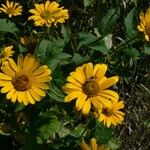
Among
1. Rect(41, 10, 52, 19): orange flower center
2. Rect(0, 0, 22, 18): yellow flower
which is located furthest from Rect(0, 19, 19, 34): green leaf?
Rect(0, 0, 22, 18): yellow flower

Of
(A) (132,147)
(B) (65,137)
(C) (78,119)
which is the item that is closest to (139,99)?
(A) (132,147)

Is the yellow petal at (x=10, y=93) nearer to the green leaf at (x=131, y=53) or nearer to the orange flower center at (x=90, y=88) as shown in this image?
the orange flower center at (x=90, y=88)

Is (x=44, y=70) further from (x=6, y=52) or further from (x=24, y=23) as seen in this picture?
(x=24, y=23)

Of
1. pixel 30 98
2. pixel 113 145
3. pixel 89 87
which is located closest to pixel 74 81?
pixel 89 87

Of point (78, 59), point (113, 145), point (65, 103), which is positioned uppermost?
point (78, 59)

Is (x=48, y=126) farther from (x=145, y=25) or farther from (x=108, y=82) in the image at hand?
(x=145, y=25)

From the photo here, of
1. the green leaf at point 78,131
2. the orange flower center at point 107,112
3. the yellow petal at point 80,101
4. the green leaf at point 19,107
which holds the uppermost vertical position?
the yellow petal at point 80,101

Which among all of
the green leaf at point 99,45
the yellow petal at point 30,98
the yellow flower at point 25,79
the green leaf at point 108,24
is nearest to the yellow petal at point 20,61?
the yellow flower at point 25,79
